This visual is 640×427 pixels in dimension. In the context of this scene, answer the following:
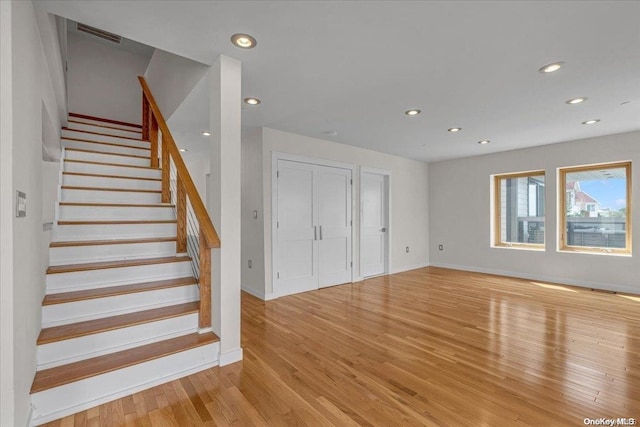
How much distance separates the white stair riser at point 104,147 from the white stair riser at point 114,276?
236 centimetres

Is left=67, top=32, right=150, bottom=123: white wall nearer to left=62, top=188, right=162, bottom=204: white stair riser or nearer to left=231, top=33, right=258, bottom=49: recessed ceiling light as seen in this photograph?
left=62, top=188, right=162, bottom=204: white stair riser

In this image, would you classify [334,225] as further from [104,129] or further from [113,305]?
[104,129]

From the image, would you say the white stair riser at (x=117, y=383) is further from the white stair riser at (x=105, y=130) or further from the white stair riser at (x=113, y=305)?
the white stair riser at (x=105, y=130)

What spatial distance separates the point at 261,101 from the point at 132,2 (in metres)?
1.59

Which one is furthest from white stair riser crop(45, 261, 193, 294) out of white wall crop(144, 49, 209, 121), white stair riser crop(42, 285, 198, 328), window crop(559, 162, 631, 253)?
window crop(559, 162, 631, 253)

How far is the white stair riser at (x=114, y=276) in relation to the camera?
235cm

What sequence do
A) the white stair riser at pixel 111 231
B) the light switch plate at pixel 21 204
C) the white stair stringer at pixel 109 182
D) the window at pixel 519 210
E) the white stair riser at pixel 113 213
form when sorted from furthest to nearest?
the window at pixel 519 210 < the white stair stringer at pixel 109 182 < the white stair riser at pixel 113 213 < the white stair riser at pixel 111 231 < the light switch plate at pixel 21 204

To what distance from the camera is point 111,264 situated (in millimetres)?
2623

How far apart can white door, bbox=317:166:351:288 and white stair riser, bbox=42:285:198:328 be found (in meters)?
2.52

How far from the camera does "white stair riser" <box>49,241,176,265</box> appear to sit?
2.61m

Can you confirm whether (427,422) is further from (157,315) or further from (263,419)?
(157,315)

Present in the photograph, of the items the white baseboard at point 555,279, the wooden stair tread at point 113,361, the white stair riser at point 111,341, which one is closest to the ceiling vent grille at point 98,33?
the white stair riser at point 111,341

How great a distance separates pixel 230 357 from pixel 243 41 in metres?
2.49

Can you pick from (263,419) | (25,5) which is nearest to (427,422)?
(263,419)
